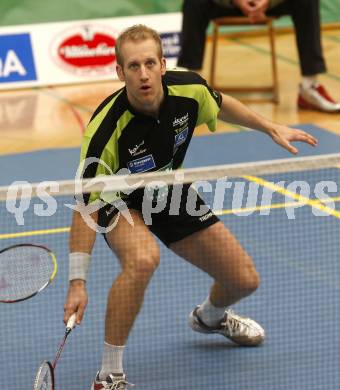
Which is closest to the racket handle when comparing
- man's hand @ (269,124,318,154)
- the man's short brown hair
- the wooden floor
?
the man's short brown hair

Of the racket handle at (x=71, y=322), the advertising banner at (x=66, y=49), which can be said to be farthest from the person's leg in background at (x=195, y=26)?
the racket handle at (x=71, y=322)

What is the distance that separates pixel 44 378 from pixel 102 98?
5.49 metres

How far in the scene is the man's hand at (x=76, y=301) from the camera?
3615mm

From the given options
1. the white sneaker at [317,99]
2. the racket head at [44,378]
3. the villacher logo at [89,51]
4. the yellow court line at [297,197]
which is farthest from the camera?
the villacher logo at [89,51]

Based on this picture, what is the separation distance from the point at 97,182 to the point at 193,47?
202 inches

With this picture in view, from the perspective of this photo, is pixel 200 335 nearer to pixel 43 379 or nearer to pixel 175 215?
pixel 175 215

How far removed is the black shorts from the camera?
4254mm

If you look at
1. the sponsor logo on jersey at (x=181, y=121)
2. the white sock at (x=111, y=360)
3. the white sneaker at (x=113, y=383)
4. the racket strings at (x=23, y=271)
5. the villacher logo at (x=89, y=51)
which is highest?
the sponsor logo on jersey at (x=181, y=121)

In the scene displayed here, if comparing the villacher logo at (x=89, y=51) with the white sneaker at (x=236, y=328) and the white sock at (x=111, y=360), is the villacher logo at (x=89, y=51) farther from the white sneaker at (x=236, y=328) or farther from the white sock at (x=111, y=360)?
the white sock at (x=111, y=360)

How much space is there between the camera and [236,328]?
4.62 m

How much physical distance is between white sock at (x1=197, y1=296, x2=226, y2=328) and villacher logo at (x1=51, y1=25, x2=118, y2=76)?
5.35 m

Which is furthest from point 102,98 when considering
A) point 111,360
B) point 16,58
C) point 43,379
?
point 43,379

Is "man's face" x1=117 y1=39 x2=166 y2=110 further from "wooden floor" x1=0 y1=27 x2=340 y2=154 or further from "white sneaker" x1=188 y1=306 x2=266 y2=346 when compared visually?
"wooden floor" x1=0 y1=27 x2=340 y2=154

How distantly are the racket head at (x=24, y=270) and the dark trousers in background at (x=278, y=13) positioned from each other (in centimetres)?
453
